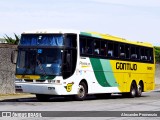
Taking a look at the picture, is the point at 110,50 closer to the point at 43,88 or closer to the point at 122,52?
the point at 122,52

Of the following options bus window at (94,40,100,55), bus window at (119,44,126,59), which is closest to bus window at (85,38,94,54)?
bus window at (94,40,100,55)

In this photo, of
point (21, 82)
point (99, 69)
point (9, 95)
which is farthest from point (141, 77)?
point (21, 82)

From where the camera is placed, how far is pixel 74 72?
2089cm

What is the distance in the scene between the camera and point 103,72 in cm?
2362

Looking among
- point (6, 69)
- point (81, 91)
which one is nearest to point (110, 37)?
point (81, 91)

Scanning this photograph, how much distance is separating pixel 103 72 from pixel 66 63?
11.9ft

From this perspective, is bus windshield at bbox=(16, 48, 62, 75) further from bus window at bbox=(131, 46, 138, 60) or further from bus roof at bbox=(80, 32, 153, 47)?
bus window at bbox=(131, 46, 138, 60)

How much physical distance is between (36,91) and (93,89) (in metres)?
3.39

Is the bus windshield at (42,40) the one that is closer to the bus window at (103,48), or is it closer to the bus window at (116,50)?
the bus window at (103,48)

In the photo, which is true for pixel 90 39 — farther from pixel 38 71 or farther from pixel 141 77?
pixel 141 77

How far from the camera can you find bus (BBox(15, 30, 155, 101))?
20219 millimetres

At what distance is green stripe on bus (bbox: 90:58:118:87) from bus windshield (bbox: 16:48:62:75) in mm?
2629

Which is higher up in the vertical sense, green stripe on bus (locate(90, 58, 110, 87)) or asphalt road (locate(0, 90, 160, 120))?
green stripe on bus (locate(90, 58, 110, 87))

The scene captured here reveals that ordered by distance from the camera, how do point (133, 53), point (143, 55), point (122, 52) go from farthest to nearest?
1. point (143, 55)
2. point (133, 53)
3. point (122, 52)
